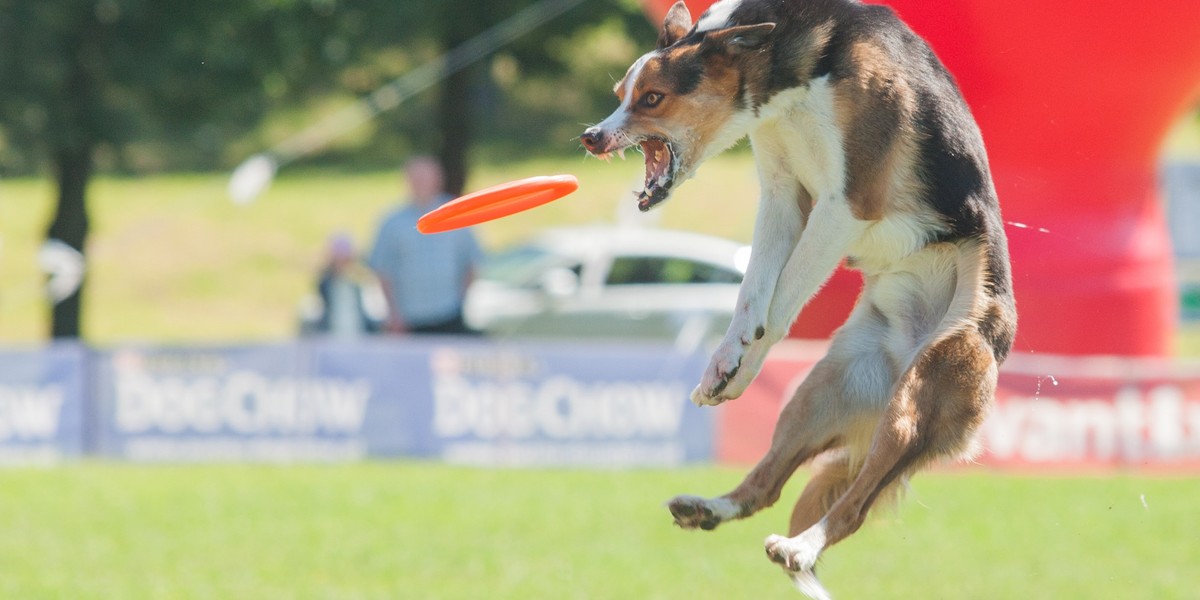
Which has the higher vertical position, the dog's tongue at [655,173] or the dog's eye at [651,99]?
the dog's eye at [651,99]

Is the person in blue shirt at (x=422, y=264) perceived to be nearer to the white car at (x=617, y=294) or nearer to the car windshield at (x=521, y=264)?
the white car at (x=617, y=294)

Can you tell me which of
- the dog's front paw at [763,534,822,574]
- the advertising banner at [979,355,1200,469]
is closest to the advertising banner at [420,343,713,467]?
the advertising banner at [979,355,1200,469]

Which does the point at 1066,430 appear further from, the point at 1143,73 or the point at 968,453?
the point at 968,453

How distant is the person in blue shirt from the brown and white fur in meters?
7.92

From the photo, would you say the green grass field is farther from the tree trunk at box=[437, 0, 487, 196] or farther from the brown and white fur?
the tree trunk at box=[437, 0, 487, 196]

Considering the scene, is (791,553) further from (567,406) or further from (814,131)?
(567,406)

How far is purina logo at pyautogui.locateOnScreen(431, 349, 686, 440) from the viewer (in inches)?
480

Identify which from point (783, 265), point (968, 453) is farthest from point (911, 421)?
point (783, 265)

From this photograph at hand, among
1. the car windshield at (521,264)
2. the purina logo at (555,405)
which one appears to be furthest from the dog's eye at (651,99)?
the car windshield at (521,264)

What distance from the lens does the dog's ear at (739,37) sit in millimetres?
3596

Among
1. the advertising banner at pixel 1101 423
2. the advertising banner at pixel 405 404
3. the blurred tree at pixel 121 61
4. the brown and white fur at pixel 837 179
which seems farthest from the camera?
the blurred tree at pixel 121 61

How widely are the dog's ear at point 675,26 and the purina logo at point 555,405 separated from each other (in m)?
8.45

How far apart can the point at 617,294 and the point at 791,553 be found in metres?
12.5

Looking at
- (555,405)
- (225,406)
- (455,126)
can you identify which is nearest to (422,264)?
(555,405)
